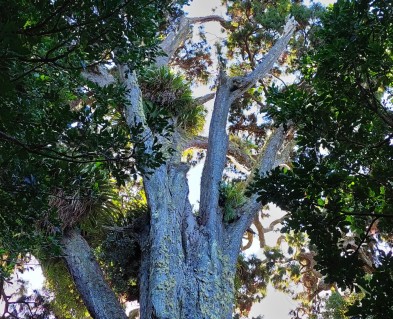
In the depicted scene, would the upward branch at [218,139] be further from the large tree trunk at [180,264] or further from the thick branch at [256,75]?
the large tree trunk at [180,264]

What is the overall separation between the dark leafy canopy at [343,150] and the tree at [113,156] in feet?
3.32

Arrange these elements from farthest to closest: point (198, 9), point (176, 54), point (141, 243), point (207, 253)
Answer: point (198, 9), point (176, 54), point (141, 243), point (207, 253)

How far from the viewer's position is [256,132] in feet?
31.6

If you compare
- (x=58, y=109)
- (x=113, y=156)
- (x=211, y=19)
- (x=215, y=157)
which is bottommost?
(x=113, y=156)

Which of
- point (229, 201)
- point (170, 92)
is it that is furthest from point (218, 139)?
point (170, 92)

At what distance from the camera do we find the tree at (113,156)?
2.86 metres

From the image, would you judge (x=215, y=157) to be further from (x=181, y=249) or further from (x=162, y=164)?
(x=181, y=249)

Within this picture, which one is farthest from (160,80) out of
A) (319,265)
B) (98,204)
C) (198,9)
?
(198,9)

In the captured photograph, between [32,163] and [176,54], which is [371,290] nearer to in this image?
[32,163]

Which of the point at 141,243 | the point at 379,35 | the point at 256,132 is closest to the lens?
the point at 379,35

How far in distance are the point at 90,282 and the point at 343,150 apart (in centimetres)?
320

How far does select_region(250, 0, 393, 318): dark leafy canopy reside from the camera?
9.64 ft

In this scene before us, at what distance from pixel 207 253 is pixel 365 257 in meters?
3.92

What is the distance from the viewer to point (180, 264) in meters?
4.30
